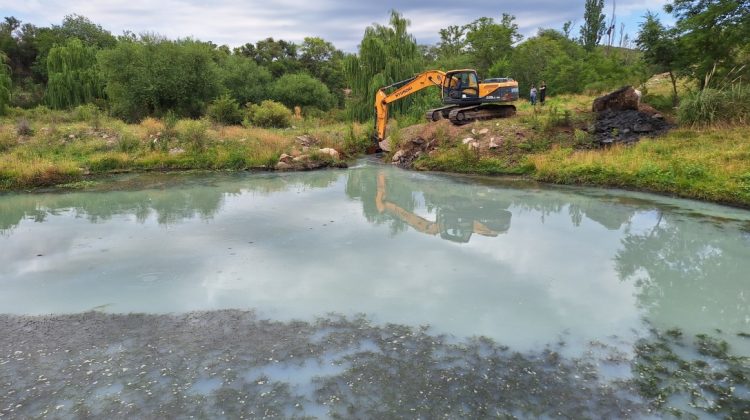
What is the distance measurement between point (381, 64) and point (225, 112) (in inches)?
373

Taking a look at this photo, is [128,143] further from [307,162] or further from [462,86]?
[462,86]

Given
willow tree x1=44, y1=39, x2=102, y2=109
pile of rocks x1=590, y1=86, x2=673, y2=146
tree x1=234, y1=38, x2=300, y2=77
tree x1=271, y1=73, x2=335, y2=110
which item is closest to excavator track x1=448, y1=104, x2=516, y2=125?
pile of rocks x1=590, y1=86, x2=673, y2=146

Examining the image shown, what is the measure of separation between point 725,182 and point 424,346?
32.7 feet

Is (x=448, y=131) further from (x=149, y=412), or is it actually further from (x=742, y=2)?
(x=149, y=412)

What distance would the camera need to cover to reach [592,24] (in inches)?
1903

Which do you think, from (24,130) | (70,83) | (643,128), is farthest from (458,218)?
(70,83)

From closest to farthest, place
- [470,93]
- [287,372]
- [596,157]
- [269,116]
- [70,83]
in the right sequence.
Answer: [287,372] < [596,157] < [470,93] < [269,116] < [70,83]

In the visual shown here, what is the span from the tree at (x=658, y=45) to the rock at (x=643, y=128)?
A: 10.3ft

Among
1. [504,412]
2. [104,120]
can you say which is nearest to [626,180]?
A: [504,412]

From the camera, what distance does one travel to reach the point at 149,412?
4.08m

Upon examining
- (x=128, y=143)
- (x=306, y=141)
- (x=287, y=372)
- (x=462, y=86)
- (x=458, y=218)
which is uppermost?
(x=462, y=86)

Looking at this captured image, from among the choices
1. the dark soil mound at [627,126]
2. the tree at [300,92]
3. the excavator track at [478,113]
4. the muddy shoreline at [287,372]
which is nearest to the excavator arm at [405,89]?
the excavator track at [478,113]

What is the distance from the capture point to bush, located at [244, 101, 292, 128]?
1085 inches

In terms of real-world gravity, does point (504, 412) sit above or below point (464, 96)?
below
